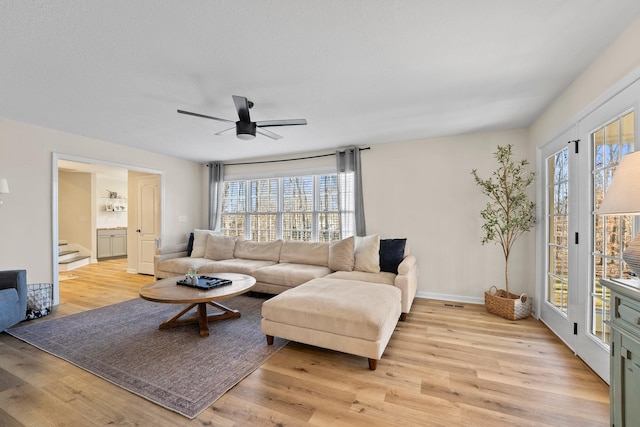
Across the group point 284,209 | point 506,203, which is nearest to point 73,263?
point 284,209

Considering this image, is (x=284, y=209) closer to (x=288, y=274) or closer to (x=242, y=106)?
(x=288, y=274)

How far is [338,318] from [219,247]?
3.44 m

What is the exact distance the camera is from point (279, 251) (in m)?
4.75

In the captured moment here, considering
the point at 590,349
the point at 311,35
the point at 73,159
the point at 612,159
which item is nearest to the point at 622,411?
the point at 590,349

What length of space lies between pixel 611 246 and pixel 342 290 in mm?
2109

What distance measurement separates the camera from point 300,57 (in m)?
2.06

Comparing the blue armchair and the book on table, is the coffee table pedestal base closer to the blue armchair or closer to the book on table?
the book on table

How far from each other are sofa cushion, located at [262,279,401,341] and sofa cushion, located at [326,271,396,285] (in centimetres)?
67

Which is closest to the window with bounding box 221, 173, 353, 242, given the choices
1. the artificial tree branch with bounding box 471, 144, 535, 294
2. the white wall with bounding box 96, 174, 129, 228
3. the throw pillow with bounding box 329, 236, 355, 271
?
the throw pillow with bounding box 329, 236, 355, 271

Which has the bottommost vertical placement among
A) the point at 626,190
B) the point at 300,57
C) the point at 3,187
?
the point at 626,190

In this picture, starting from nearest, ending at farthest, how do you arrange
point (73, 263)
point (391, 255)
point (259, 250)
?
1. point (391, 255)
2. point (259, 250)
3. point (73, 263)

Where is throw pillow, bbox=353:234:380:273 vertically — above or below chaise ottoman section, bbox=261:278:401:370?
above

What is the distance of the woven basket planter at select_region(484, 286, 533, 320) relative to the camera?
10.5 ft

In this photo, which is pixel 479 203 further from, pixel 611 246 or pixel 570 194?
pixel 611 246
